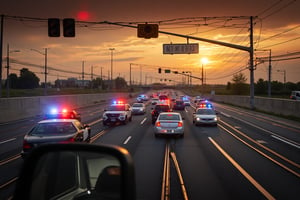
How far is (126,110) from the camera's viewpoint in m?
28.9

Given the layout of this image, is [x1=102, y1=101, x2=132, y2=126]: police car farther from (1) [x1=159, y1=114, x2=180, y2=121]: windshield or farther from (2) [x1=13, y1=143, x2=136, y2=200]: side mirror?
(2) [x1=13, y1=143, x2=136, y2=200]: side mirror

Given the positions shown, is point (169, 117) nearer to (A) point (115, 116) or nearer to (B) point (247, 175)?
(A) point (115, 116)

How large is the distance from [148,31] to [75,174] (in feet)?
55.2

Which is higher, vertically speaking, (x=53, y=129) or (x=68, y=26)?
(x=68, y=26)

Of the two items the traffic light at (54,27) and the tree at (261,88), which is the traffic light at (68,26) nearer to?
the traffic light at (54,27)

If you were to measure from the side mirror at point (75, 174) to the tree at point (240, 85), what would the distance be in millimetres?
113281

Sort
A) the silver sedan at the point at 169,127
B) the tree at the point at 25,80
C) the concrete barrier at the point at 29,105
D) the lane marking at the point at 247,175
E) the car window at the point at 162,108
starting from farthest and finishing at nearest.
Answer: the tree at the point at 25,80 → the concrete barrier at the point at 29,105 → the car window at the point at 162,108 → the silver sedan at the point at 169,127 → the lane marking at the point at 247,175

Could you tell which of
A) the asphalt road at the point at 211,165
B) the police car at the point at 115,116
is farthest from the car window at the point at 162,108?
the asphalt road at the point at 211,165

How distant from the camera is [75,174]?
14.3ft

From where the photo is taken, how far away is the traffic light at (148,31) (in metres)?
20.3

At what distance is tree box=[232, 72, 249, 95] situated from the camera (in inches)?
4482

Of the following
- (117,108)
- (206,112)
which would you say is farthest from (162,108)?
(206,112)

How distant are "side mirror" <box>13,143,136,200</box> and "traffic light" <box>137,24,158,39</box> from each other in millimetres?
16074

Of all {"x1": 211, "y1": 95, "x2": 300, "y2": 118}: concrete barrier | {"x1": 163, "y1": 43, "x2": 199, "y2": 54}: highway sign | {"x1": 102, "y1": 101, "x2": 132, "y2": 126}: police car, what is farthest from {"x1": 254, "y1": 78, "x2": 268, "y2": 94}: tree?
{"x1": 102, "y1": 101, "x2": 132, "y2": 126}: police car
